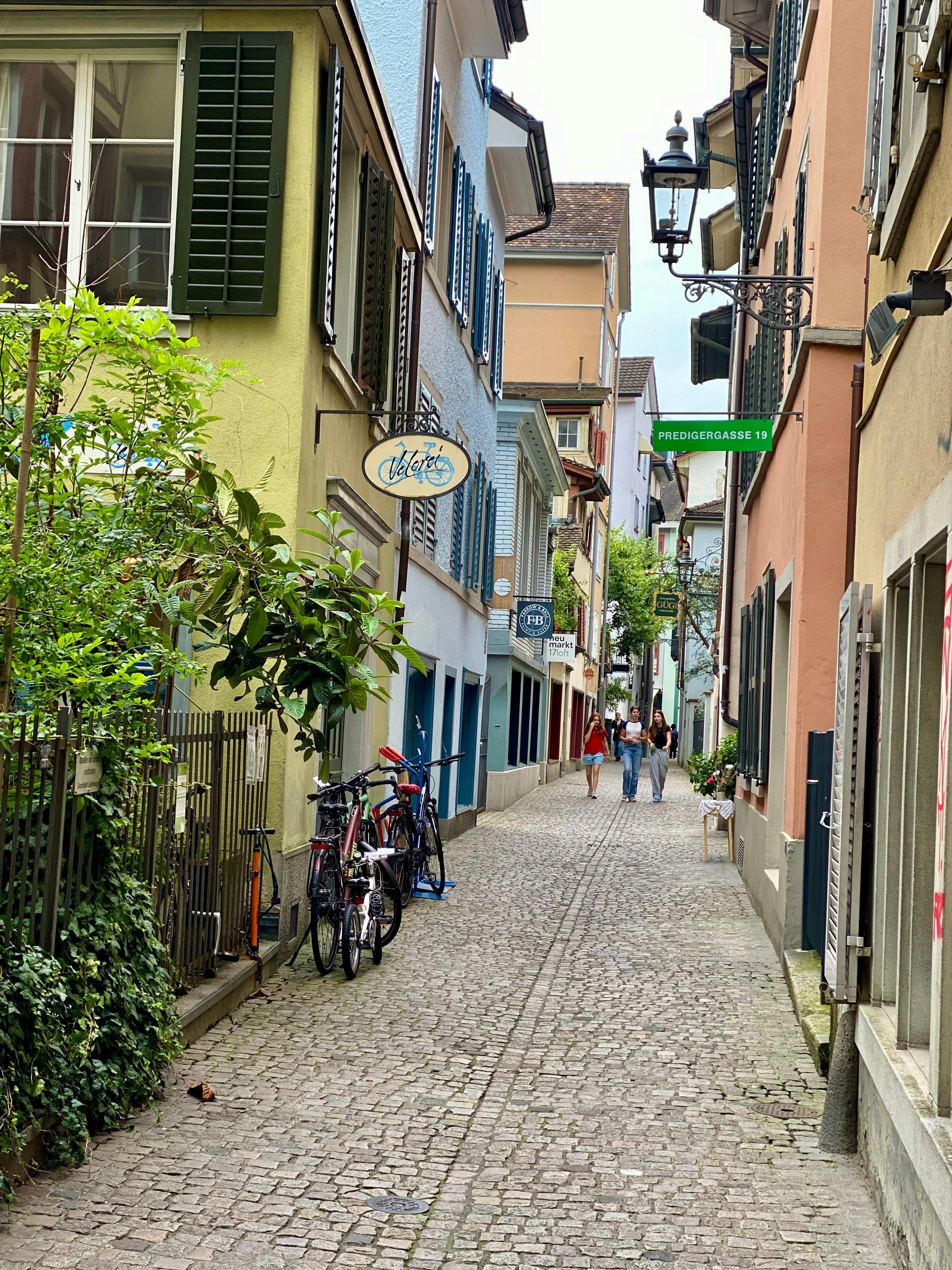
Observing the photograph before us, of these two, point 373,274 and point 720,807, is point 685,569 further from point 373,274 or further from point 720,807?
point 373,274

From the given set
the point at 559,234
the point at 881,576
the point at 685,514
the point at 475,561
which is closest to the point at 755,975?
the point at 881,576

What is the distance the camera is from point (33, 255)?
960 cm

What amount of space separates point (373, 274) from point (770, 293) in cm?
302

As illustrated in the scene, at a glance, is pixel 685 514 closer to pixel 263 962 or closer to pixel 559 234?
Answer: pixel 559 234

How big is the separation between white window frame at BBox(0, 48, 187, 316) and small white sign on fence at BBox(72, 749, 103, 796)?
171 inches

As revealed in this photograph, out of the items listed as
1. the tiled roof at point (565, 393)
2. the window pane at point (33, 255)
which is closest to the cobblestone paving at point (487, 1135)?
the window pane at point (33, 255)

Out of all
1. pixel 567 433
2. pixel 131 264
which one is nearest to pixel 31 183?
pixel 131 264

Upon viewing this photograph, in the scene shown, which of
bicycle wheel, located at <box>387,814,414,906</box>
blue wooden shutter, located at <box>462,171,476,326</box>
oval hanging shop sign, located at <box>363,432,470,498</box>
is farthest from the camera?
blue wooden shutter, located at <box>462,171,476,326</box>

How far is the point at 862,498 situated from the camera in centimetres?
725

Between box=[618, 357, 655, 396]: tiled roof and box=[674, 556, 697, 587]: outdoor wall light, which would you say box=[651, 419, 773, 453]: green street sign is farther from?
box=[618, 357, 655, 396]: tiled roof

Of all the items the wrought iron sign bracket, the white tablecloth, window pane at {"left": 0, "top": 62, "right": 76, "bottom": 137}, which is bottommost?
the white tablecloth

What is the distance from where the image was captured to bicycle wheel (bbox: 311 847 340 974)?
28.6 feet

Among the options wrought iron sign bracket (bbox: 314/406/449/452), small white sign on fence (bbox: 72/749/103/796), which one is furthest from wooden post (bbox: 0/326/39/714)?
wrought iron sign bracket (bbox: 314/406/449/452)

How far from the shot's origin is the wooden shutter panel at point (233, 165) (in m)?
9.27
